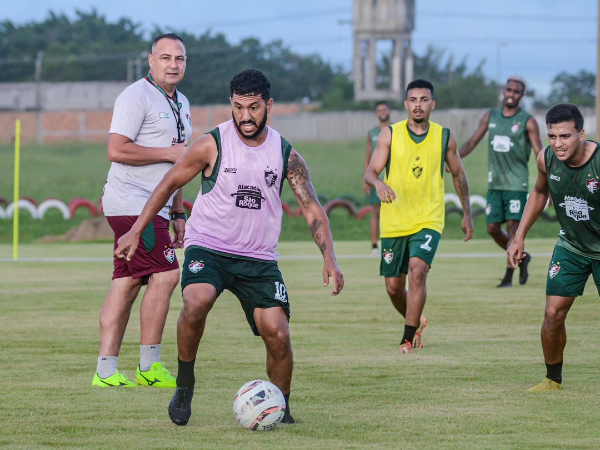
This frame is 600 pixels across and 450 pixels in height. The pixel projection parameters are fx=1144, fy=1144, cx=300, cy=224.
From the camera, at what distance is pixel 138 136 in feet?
26.4

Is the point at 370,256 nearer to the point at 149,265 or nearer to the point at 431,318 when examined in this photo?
the point at 431,318

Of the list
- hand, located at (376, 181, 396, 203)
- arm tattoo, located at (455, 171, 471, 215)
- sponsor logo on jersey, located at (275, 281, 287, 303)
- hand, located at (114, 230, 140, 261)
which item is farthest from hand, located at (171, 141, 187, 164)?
arm tattoo, located at (455, 171, 471, 215)

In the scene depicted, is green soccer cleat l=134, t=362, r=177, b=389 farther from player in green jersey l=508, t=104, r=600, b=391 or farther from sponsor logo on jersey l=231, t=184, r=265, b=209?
player in green jersey l=508, t=104, r=600, b=391

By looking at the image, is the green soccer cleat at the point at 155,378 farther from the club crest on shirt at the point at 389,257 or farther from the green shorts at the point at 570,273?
the club crest on shirt at the point at 389,257

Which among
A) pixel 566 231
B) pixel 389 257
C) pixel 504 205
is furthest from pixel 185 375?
pixel 504 205

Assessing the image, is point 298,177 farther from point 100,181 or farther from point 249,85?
point 100,181

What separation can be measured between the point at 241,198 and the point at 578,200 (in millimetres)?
2435

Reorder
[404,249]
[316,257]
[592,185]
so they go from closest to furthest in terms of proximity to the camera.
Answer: [592,185] < [404,249] < [316,257]

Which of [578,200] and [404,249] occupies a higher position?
[578,200]

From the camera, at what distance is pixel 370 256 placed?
20578 millimetres

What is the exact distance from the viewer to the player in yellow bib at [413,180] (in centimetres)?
1017

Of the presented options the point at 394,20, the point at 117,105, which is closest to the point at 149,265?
the point at 117,105

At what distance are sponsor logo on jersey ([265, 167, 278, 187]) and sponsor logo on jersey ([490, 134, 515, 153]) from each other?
8.73 meters

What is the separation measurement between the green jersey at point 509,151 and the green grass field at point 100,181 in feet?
39.2
